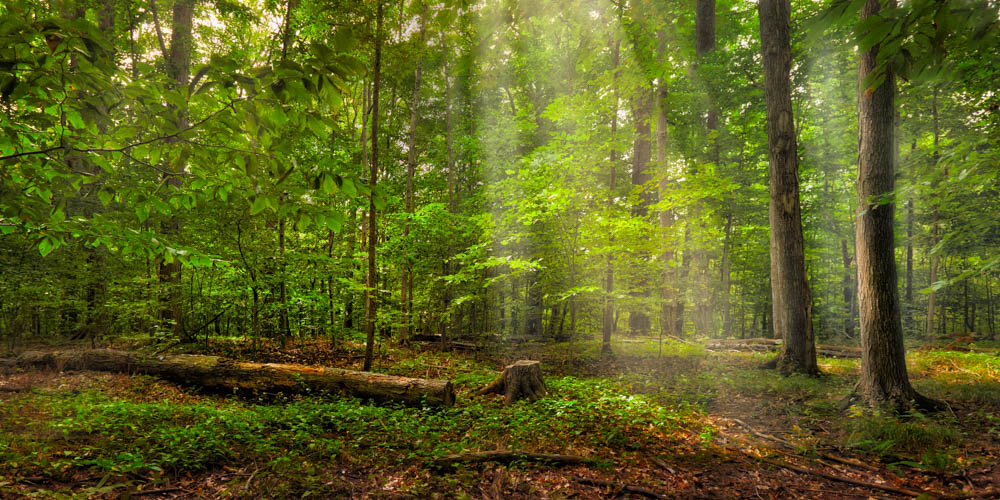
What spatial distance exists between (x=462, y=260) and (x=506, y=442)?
6134 mm

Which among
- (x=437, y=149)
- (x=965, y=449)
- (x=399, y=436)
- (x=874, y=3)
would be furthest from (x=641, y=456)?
(x=437, y=149)

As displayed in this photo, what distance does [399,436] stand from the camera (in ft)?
16.3

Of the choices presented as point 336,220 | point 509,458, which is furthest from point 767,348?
point 336,220

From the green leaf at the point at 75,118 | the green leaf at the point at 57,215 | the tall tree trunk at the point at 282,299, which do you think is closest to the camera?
the green leaf at the point at 75,118

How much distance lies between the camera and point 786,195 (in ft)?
25.5

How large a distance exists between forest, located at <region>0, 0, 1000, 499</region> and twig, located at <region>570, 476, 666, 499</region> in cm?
5

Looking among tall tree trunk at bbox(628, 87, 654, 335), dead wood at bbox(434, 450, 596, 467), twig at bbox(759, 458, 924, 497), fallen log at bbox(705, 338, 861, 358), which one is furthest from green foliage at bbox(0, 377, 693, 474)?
fallen log at bbox(705, 338, 861, 358)

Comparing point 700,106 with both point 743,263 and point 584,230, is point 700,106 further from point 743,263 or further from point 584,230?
point 743,263

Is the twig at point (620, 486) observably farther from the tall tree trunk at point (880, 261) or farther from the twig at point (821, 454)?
the tall tree trunk at point (880, 261)

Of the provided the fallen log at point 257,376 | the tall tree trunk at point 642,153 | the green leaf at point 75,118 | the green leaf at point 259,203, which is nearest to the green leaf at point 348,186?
the green leaf at point 259,203

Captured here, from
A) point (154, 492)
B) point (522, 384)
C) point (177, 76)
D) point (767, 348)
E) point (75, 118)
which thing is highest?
point (177, 76)

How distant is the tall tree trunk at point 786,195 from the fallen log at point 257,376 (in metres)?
6.97

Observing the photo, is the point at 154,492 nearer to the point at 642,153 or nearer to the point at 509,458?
the point at 509,458

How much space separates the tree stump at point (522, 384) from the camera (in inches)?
261
